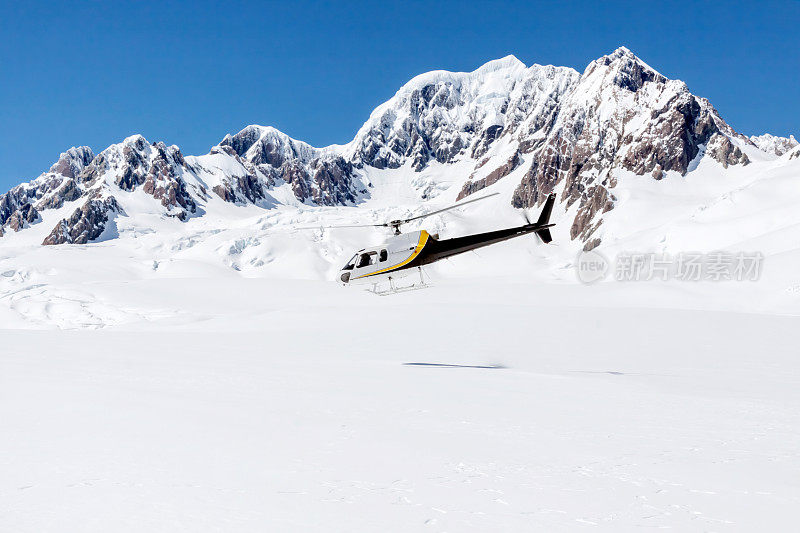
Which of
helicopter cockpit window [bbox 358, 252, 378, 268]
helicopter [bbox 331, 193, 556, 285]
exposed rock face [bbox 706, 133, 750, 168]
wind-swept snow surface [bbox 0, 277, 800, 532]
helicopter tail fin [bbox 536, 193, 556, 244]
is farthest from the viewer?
exposed rock face [bbox 706, 133, 750, 168]

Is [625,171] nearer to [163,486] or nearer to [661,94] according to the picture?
[661,94]

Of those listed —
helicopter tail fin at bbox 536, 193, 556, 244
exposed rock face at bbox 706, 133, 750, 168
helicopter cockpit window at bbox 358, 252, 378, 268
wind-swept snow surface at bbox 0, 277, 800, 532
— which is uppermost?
exposed rock face at bbox 706, 133, 750, 168

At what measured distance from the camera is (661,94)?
198375 millimetres

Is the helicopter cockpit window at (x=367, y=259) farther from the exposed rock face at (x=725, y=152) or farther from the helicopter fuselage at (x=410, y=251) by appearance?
the exposed rock face at (x=725, y=152)

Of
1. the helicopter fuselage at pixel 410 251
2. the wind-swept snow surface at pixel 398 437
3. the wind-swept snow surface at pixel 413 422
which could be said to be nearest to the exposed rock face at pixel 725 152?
the wind-swept snow surface at pixel 413 422

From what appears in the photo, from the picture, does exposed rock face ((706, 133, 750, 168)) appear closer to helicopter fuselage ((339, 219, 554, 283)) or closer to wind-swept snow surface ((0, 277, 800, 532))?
wind-swept snow surface ((0, 277, 800, 532))

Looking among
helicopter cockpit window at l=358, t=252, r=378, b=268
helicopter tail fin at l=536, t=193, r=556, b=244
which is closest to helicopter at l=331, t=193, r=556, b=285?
helicopter cockpit window at l=358, t=252, r=378, b=268

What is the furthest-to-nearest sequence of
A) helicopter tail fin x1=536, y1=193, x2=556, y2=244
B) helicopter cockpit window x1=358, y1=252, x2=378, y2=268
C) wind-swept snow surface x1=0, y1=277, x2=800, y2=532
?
helicopter tail fin x1=536, y1=193, x2=556, y2=244, helicopter cockpit window x1=358, y1=252, x2=378, y2=268, wind-swept snow surface x1=0, y1=277, x2=800, y2=532

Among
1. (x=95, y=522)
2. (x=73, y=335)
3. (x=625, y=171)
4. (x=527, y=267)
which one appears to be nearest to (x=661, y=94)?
(x=625, y=171)

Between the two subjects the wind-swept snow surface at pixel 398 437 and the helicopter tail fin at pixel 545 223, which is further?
the helicopter tail fin at pixel 545 223

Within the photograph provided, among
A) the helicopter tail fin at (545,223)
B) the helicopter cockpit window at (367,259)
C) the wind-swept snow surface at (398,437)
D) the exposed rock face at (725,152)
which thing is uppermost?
the exposed rock face at (725,152)

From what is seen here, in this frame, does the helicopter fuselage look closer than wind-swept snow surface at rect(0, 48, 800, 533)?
No

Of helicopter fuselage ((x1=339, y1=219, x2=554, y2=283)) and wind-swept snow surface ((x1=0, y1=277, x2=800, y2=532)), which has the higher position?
helicopter fuselage ((x1=339, y1=219, x2=554, y2=283))

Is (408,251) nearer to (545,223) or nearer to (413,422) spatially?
(545,223)
